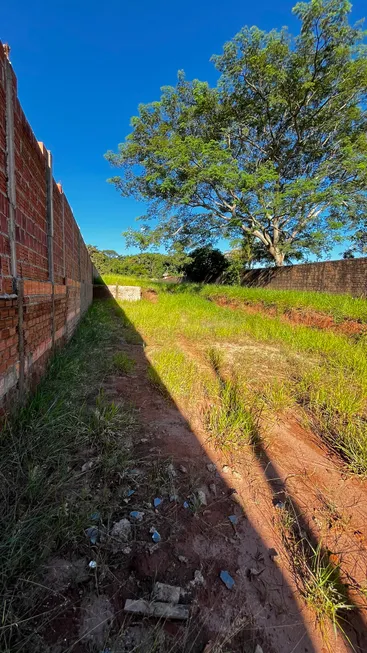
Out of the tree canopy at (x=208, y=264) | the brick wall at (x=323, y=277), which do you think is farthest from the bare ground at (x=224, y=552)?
the tree canopy at (x=208, y=264)

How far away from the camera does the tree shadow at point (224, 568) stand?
3.17 ft

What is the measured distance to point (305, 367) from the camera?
3.74 m

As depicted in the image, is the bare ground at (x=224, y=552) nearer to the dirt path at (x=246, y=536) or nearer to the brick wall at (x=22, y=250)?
the dirt path at (x=246, y=536)

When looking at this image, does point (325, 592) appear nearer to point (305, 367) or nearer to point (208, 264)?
point (305, 367)

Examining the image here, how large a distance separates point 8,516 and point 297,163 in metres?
16.4

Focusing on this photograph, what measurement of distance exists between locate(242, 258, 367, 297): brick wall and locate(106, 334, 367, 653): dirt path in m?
7.05

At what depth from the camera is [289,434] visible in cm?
229

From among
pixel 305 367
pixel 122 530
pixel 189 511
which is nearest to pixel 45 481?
pixel 122 530

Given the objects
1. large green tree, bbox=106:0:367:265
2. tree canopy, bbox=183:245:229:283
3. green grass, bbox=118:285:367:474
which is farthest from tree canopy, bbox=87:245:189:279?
green grass, bbox=118:285:367:474

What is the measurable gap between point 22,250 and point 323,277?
9313 mm

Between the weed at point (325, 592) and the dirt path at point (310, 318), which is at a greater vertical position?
the dirt path at point (310, 318)

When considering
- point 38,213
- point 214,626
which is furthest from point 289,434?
point 38,213

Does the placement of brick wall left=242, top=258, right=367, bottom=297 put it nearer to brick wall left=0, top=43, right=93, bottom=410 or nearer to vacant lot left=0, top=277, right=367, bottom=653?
vacant lot left=0, top=277, right=367, bottom=653

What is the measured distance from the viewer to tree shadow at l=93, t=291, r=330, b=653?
966 millimetres
